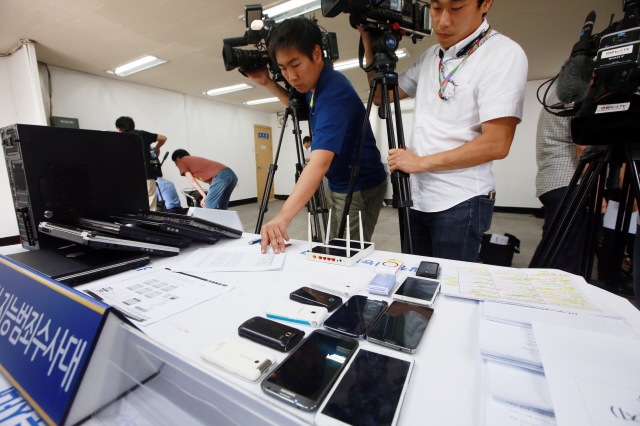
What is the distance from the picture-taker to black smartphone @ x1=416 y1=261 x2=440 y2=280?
0.62 meters

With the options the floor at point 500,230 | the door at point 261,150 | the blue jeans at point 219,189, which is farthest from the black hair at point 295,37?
the door at point 261,150

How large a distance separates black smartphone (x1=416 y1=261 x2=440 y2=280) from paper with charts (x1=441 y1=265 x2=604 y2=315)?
0.07 feet

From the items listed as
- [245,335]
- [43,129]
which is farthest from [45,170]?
[245,335]

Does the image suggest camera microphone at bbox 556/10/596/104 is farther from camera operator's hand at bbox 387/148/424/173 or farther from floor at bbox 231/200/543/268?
floor at bbox 231/200/543/268

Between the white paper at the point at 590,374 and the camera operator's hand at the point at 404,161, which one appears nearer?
the white paper at the point at 590,374

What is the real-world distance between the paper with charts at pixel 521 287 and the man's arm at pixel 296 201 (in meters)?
0.45

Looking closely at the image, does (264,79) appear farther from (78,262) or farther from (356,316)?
(356,316)

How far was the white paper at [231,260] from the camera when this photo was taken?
0.72 m

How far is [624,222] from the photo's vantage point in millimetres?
1186

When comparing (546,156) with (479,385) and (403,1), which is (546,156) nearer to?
(403,1)

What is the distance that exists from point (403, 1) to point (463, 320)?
0.99 metres

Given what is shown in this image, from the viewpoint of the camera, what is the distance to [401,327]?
0.43 meters

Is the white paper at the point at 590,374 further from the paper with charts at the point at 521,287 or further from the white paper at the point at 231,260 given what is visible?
the white paper at the point at 231,260

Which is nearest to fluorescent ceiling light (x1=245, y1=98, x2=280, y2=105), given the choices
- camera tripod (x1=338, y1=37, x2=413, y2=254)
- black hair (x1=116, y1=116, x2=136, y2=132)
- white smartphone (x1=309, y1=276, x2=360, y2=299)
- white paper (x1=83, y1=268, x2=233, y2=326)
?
black hair (x1=116, y1=116, x2=136, y2=132)
